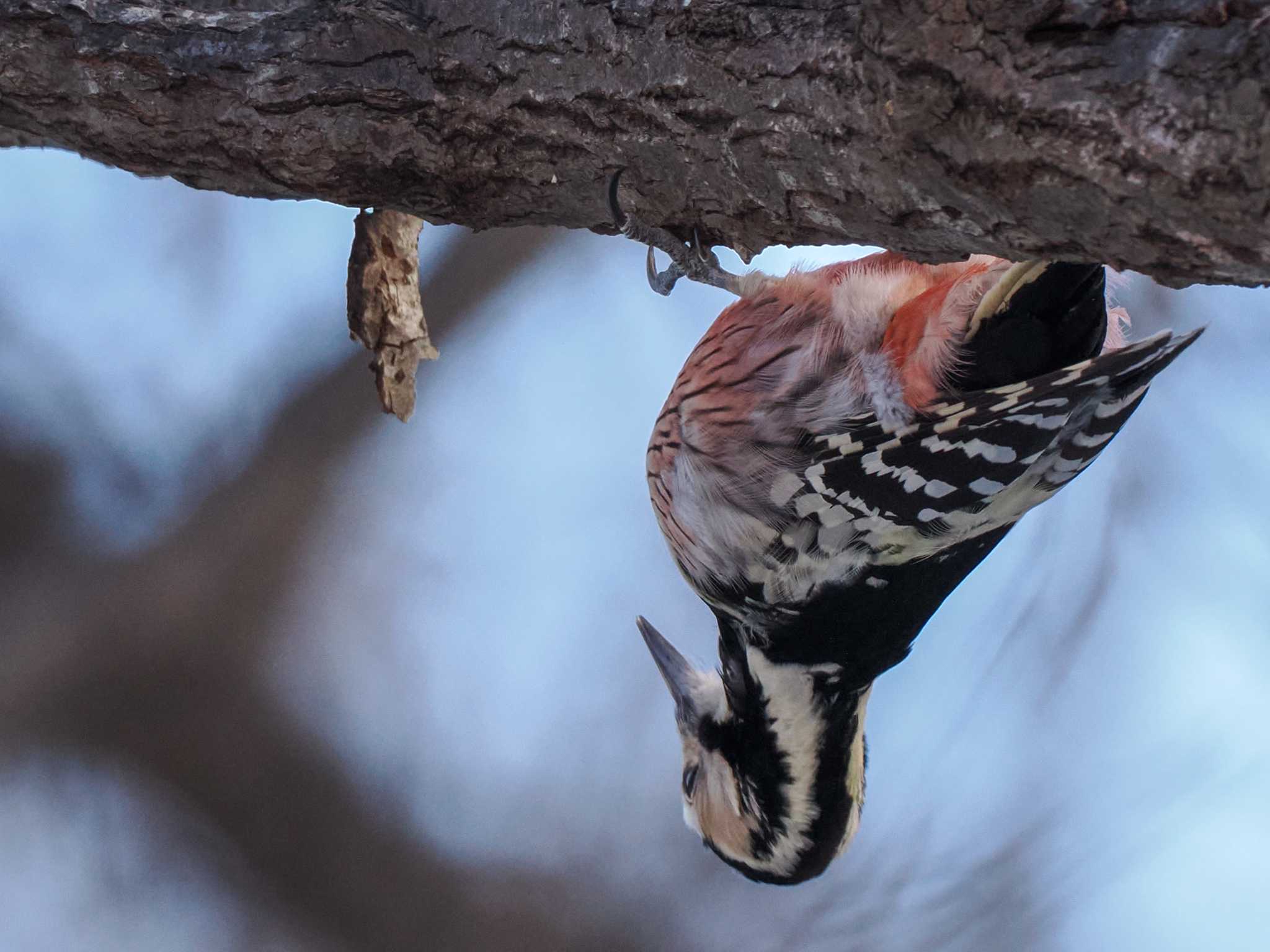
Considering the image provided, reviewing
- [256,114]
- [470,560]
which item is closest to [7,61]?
[256,114]

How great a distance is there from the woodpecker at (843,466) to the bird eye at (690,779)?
61 mm

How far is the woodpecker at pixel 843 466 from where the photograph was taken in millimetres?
1038

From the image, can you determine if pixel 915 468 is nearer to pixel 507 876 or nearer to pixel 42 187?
pixel 507 876

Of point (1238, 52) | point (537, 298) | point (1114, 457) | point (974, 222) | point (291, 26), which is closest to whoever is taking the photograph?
point (1238, 52)

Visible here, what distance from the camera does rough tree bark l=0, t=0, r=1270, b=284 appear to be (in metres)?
0.59

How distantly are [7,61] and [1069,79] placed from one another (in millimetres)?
1049

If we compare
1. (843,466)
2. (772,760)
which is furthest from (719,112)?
(772,760)

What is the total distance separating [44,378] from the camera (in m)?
2.34

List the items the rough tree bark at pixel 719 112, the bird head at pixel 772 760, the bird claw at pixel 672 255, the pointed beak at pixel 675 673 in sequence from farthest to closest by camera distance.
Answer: the pointed beak at pixel 675 673 → the bird head at pixel 772 760 → the bird claw at pixel 672 255 → the rough tree bark at pixel 719 112

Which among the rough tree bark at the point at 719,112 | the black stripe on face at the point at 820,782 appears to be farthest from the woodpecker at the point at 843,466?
the rough tree bark at the point at 719,112

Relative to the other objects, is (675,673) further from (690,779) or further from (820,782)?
(820,782)

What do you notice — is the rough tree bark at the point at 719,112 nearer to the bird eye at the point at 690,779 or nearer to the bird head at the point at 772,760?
the bird head at the point at 772,760

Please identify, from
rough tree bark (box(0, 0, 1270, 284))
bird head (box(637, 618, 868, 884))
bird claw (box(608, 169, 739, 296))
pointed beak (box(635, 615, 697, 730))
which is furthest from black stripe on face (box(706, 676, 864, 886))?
rough tree bark (box(0, 0, 1270, 284))

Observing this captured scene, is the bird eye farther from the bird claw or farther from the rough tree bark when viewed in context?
the rough tree bark
